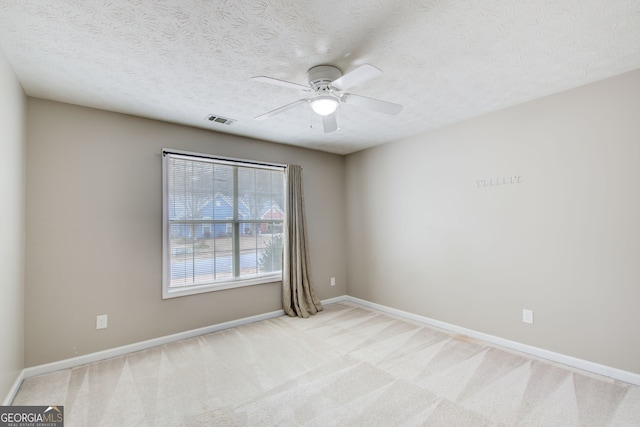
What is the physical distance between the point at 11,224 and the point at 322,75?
100.0 inches

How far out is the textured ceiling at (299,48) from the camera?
160cm

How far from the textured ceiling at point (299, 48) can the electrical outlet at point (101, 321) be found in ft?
6.62

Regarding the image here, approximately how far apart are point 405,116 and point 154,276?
318cm

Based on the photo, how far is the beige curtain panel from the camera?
4.11m

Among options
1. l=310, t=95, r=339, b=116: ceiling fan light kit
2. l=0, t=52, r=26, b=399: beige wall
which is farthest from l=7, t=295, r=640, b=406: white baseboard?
l=310, t=95, r=339, b=116: ceiling fan light kit

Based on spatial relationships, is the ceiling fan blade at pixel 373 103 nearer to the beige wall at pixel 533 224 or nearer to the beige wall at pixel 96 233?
the beige wall at pixel 533 224

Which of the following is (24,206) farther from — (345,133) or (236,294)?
(345,133)

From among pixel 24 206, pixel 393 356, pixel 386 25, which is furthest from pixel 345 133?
pixel 24 206

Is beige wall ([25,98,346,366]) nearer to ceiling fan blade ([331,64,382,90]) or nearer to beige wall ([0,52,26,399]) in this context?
beige wall ([0,52,26,399])

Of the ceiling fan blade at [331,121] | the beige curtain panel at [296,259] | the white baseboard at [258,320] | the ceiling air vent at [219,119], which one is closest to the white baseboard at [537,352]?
the white baseboard at [258,320]

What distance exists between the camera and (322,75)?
2.16m

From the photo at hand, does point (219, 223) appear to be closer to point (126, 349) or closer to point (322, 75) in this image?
point (126, 349)

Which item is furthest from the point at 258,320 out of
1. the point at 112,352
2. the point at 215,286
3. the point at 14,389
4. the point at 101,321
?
the point at 14,389

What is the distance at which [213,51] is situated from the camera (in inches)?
77.8
